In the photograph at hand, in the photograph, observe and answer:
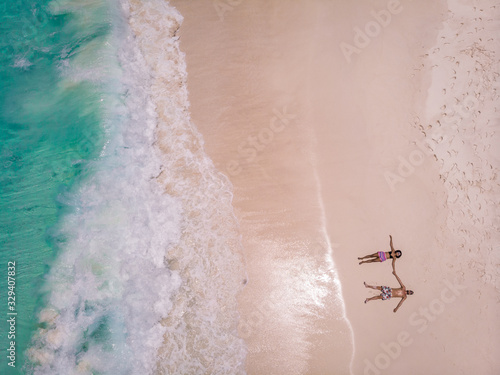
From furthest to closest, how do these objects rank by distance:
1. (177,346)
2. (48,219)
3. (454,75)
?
(454,75) < (48,219) < (177,346)

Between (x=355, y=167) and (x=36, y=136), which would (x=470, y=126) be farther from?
(x=36, y=136)

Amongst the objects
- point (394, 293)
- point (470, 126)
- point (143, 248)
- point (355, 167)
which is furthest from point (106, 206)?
point (470, 126)

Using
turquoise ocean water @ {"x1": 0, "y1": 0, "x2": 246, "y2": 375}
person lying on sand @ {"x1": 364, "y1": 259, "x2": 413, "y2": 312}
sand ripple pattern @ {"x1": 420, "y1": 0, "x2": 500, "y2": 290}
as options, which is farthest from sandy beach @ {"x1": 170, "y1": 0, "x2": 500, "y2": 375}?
turquoise ocean water @ {"x1": 0, "y1": 0, "x2": 246, "y2": 375}

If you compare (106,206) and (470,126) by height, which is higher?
(470,126)

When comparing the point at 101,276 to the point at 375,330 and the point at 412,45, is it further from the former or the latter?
the point at 412,45

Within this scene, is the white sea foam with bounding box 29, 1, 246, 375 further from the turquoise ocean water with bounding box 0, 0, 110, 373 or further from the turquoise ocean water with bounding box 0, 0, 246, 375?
the turquoise ocean water with bounding box 0, 0, 110, 373

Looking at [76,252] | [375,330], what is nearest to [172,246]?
[76,252]
